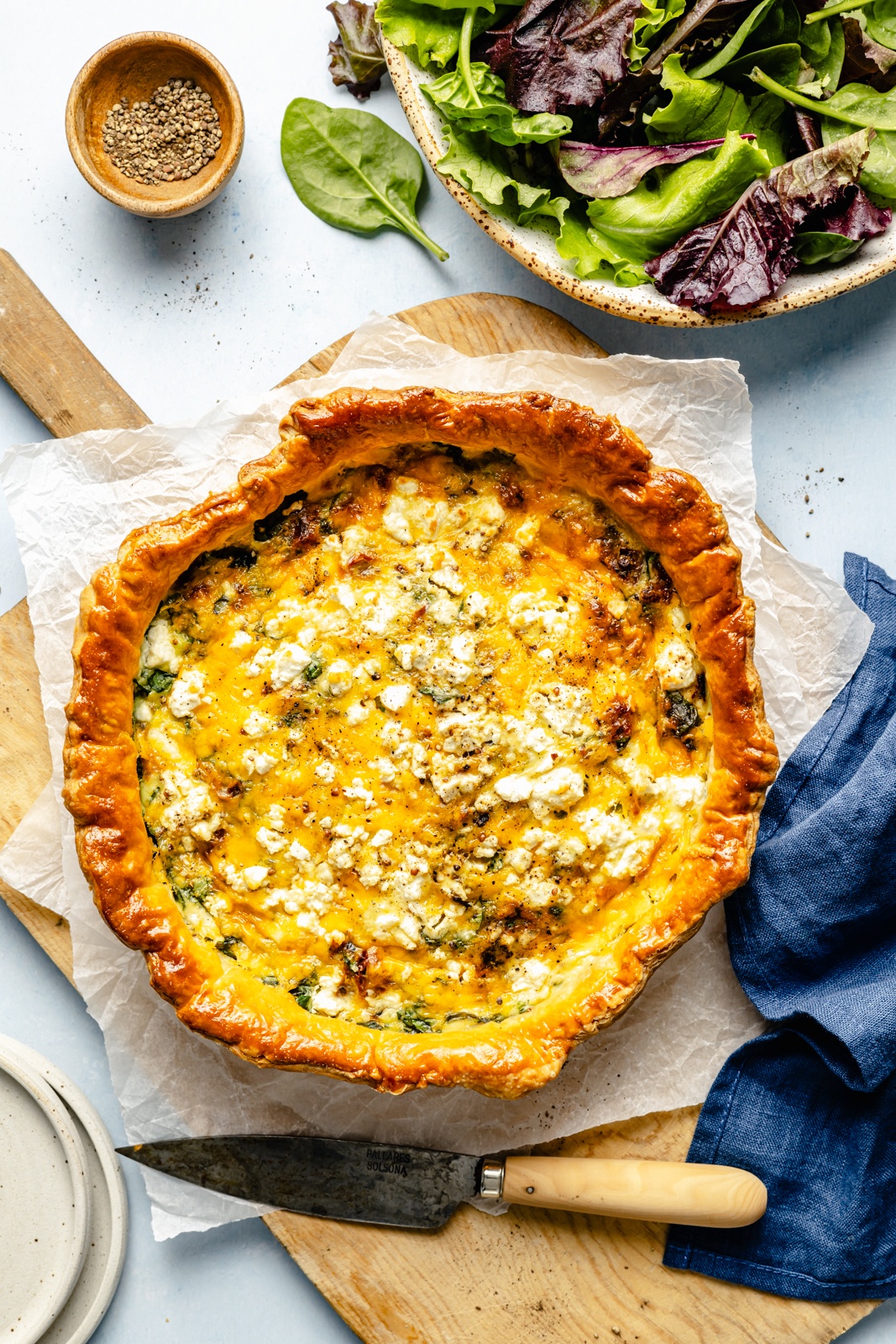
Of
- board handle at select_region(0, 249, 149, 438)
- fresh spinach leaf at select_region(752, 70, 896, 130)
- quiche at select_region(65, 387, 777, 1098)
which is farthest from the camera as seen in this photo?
board handle at select_region(0, 249, 149, 438)

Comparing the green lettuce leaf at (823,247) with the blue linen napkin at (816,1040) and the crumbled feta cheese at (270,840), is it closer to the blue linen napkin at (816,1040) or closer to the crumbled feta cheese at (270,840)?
the blue linen napkin at (816,1040)

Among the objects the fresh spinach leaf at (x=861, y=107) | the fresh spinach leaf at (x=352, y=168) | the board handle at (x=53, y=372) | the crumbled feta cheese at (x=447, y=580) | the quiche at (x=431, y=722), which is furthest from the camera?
the fresh spinach leaf at (x=352, y=168)

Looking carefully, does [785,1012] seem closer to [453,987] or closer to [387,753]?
[453,987]

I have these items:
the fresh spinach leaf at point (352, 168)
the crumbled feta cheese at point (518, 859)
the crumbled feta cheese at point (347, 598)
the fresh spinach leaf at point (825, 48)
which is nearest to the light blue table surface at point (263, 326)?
the fresh spinach leaf at point (352, 168)

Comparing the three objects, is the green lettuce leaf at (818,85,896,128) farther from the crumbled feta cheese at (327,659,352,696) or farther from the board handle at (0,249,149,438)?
the board handle at (0,249,149,438)

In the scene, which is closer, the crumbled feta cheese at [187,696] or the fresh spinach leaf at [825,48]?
the crumbled feta cheese at [187,696]

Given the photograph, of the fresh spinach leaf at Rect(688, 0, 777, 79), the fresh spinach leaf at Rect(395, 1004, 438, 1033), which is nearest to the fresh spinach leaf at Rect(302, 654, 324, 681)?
the fresh spinach leaf at Rect(395, 1004, 438, 1033)

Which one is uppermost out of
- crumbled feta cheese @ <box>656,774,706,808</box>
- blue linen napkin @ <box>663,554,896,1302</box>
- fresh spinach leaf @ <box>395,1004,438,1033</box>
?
crumbled feta cheese @ <box>656,774,706,808</box>
